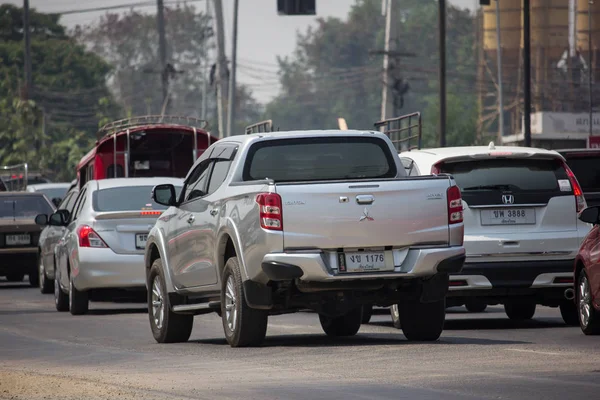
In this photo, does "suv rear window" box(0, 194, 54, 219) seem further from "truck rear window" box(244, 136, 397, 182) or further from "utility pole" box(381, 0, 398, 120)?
"utility pole" box(381, 0, 398, 120)

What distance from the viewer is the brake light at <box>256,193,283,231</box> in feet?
43.4

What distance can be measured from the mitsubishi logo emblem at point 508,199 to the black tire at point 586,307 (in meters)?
1.15

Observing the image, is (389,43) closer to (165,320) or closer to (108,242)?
(108,242)

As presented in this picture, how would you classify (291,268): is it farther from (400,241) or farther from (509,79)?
(509,79)

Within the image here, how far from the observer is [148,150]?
32.6 meters

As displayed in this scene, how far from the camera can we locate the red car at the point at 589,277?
14711 mm

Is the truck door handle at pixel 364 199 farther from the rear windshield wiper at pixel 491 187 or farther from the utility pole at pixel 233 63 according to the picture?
the utility pole at pixel 233 63

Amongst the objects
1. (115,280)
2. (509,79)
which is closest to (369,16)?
(509,79)

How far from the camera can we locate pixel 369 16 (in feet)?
509

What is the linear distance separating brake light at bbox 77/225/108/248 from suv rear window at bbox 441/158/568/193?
5.75 metres

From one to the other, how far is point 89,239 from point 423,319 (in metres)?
7.31

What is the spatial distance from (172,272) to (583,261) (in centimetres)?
383

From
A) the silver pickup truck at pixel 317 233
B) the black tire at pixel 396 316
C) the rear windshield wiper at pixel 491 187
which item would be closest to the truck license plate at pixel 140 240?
the black tire at pixel 396 316

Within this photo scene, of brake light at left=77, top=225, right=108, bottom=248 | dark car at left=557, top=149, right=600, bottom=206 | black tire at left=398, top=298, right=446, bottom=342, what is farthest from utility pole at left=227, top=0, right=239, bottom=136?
black tire at left=398, top=298, right=446, bottom=342
